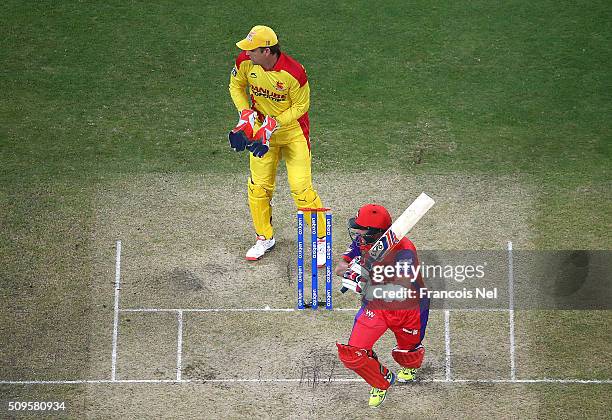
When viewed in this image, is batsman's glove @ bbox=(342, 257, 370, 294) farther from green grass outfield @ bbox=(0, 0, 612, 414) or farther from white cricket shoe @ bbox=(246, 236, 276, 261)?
green grass outfield @ bbox=(0, 0, 612, 414)

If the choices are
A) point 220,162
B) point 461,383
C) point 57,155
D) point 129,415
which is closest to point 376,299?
point 461,383

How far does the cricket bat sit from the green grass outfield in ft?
10.6

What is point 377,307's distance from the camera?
595 inches

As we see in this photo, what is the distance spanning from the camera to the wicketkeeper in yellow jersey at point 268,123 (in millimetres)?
16703

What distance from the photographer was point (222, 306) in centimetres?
1708

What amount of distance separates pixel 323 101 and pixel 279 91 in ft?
11.7

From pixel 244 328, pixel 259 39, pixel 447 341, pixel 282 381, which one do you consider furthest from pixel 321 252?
pixel 259 39

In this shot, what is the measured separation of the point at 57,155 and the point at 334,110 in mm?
4536

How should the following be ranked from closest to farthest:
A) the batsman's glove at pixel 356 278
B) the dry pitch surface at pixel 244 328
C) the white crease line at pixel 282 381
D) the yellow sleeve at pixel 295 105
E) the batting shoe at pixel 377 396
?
1. the batsman's glove at pixel 356 278
2. the batting shoe at pixel 377 396
3. the dry pitch surface at pixel 244 328
4. the white crease line at pixel 282 381
5. the yellow sleeve at pixel 295 105

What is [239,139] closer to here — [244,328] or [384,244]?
[244,328]

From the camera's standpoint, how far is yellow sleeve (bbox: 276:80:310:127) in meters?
16.9

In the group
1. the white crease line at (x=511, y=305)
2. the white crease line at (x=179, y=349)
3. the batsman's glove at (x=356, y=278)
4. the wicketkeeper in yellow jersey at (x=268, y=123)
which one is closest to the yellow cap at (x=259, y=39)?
the wicketkeeper in yellow jersey at (x=268, y=123)

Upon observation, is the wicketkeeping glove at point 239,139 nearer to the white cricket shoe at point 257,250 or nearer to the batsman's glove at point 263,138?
the batsman's glove at point 263,138

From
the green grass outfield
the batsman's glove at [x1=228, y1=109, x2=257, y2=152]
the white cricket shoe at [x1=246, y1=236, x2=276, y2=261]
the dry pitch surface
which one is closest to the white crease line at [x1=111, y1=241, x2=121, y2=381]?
the dry pitch surface
